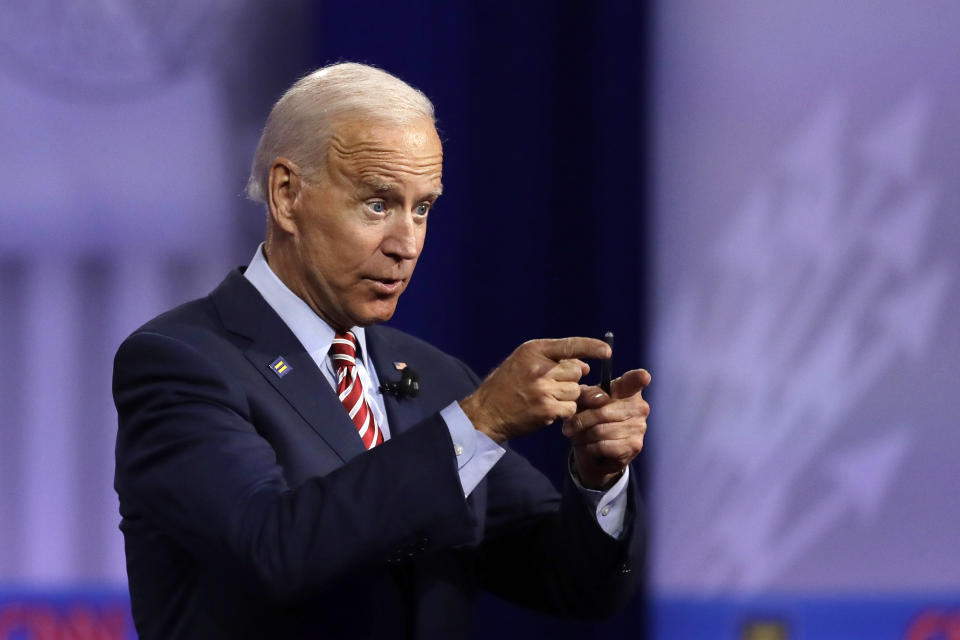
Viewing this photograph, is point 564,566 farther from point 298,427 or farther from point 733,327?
point 733,327

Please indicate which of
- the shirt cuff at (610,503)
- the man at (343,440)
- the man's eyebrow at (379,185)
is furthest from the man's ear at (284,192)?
the shirt cuff at (610,503)

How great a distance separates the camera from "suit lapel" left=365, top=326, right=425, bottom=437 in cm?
173

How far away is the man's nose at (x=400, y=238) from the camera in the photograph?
1.68 m

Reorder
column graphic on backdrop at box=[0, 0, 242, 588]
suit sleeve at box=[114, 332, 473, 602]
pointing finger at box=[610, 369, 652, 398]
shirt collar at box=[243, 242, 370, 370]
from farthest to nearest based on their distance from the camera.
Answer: column graphic on backdrop at box=[0, 0, 242, 588], shirt collar at box=[243, 242, 370, 370], pointing finger at box=[610, 369, 652, 398], suit sleeve at box=[114, 332, 473, 602]

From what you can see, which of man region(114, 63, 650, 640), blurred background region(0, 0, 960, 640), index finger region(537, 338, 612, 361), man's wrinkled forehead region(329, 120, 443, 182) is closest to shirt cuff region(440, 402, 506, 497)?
man region(114, 63, 650, 640)

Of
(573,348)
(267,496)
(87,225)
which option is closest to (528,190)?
(87,225)

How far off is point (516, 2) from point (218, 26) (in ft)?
2.21

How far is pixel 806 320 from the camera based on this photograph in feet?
9.55

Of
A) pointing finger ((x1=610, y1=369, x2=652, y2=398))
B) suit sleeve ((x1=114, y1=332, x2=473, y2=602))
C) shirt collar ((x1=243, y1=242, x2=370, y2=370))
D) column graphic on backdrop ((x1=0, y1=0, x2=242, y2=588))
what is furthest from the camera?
column graphic on backdrop ((x1=0, y1=0, x2=242, y2=588))

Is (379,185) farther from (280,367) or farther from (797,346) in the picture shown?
(797,346)

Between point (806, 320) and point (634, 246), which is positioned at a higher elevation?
point (634, 246)

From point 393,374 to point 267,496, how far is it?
387 mm

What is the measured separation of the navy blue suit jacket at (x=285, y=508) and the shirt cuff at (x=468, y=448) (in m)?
0.02

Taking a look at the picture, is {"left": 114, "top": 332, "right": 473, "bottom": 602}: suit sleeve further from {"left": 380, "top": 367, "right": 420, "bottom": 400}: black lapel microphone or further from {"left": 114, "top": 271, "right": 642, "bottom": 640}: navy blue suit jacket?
{"left": 380, "top": 367, "right": 420, "bottom": 400}: black lapel microphone
